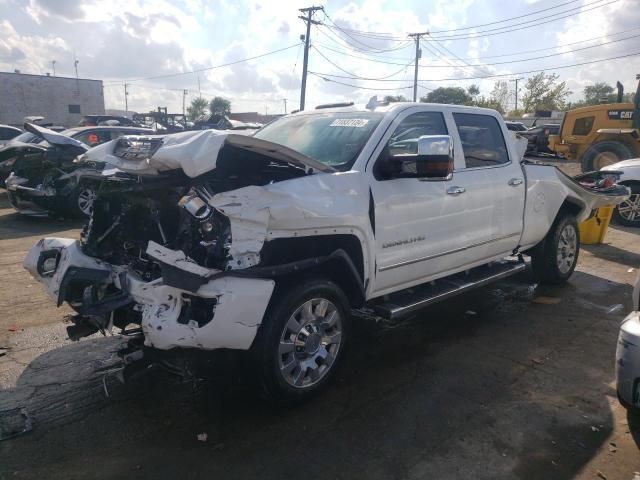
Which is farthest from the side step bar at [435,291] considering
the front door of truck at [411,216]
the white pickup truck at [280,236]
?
the front door of truck at [411,216]

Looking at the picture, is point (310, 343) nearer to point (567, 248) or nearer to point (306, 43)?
point (567, 248)

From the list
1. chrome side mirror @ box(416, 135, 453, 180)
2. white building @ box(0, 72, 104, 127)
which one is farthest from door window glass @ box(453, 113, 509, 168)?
white building @ box(0, 72, 104, 127)

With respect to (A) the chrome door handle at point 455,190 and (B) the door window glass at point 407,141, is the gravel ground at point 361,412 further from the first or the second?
(B) the door window glass at point 407,141

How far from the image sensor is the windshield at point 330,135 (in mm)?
3982

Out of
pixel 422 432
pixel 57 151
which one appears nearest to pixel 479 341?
pixel 422 432

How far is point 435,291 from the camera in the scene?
14.9 ft

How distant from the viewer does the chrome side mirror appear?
359cm

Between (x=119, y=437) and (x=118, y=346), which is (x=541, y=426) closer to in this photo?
(x=119, y=437)

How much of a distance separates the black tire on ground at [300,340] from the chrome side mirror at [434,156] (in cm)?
106

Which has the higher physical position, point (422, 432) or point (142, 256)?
point (142, 256)

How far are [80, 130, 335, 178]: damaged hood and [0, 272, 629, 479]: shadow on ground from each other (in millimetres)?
1271

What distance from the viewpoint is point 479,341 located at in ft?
15.4

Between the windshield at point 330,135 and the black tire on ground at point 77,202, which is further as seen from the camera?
the black tire on ground at point 77,202

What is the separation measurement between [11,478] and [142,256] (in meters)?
1.54
